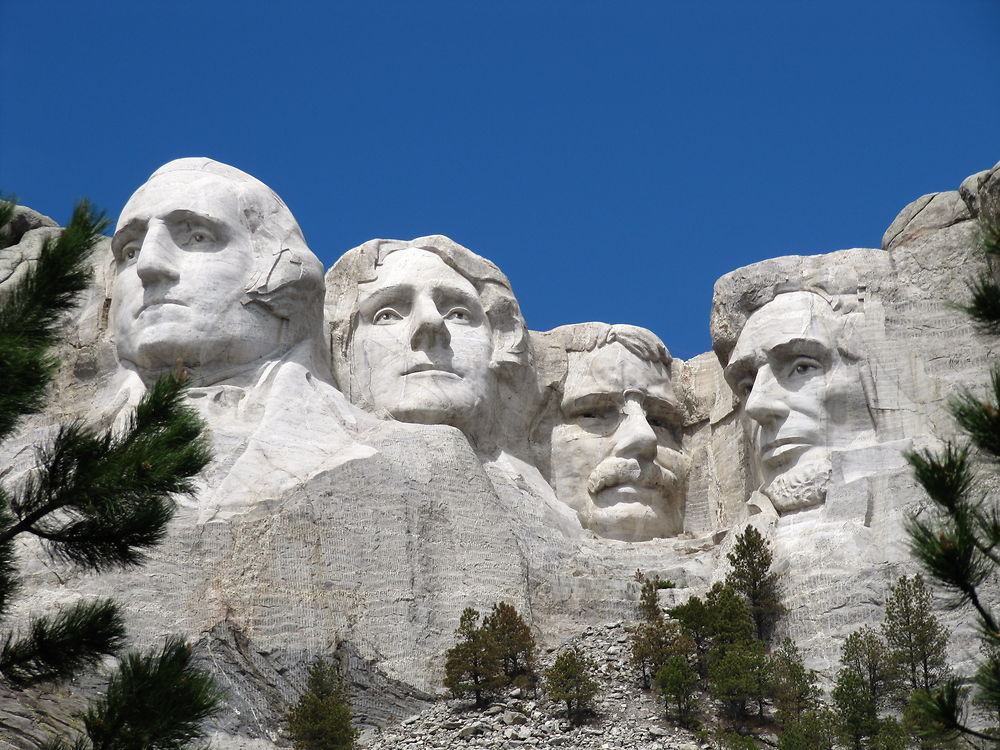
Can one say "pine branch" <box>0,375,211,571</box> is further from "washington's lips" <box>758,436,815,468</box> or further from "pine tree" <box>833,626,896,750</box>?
"washington's lips" <box>758,436,815,468</box>

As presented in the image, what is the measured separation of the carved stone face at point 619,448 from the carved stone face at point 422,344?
111 cm

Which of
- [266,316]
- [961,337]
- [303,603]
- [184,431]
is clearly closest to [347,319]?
[266,316]

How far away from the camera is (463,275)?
23.0 metres

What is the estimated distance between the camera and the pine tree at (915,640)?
61.0ft

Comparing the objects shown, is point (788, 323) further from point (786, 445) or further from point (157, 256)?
point (157, 256)

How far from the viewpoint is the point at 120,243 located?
21812 millimetres

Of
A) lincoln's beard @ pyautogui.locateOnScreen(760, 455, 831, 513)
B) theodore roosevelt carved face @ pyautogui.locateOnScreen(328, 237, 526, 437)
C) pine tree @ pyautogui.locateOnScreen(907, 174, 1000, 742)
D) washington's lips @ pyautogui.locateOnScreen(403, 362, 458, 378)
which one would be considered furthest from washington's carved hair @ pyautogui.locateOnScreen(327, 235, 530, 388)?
pine tree @ pyautogui.locateOnScreen(907, 174, 1000, 742)

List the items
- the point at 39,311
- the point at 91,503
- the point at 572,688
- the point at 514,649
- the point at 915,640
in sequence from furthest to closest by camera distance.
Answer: the point at 514,649, the point at 915,640, the point at 572,688, the point at 39,311, the point at 91,503

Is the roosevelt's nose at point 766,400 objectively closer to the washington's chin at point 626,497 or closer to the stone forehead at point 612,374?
the washington's chin at point 626,497

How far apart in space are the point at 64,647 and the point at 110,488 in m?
0.98

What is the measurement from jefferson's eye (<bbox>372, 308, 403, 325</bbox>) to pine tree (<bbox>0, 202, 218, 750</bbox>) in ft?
26.6

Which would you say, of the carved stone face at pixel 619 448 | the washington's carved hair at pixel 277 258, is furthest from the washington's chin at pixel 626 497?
the washington's carved hair at pixel 277 258

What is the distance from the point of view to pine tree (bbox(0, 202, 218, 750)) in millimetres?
13820

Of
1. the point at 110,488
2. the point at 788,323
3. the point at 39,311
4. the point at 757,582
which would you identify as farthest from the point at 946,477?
the point at 788,323
